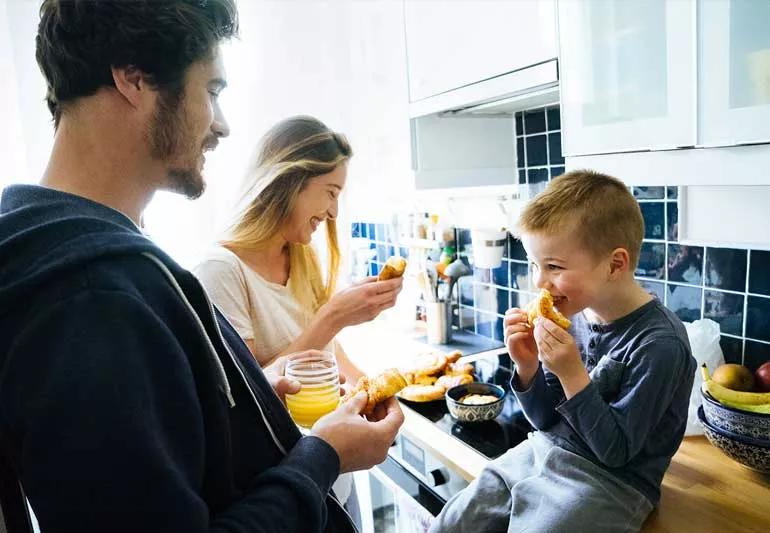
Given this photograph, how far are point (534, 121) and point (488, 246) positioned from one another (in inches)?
18.1

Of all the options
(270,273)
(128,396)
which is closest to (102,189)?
(128,396)

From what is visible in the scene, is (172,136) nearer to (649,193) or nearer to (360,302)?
(360,302)

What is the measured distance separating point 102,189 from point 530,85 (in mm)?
1047

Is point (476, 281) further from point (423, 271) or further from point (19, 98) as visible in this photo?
point (19, 98)

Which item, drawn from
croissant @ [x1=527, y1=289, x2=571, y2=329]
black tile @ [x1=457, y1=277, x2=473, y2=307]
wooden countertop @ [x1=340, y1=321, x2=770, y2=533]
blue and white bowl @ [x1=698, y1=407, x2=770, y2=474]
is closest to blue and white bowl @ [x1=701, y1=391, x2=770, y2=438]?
blue and white bowl @ [x1=698, y1=407, x2=770, y2=474]

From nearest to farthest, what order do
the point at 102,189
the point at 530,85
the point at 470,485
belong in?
1. the point at 102,189
2. the point at 470,485
3. the point at 530,85

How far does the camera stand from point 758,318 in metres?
1.39

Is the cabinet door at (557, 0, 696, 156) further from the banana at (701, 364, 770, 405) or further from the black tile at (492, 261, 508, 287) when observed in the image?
the black tile at (492, 261, 508, 287)

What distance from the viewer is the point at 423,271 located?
2.30 m

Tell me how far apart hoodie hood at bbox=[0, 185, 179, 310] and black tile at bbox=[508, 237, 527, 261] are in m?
1.62

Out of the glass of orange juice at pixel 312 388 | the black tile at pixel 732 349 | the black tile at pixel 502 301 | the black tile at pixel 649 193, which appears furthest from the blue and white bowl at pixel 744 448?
the black tile at pixel 502 301

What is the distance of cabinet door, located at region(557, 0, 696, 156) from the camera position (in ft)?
3.47

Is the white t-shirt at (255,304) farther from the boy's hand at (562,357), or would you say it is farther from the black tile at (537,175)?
the black tile at (537,175)

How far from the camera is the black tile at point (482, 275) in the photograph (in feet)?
7.36
